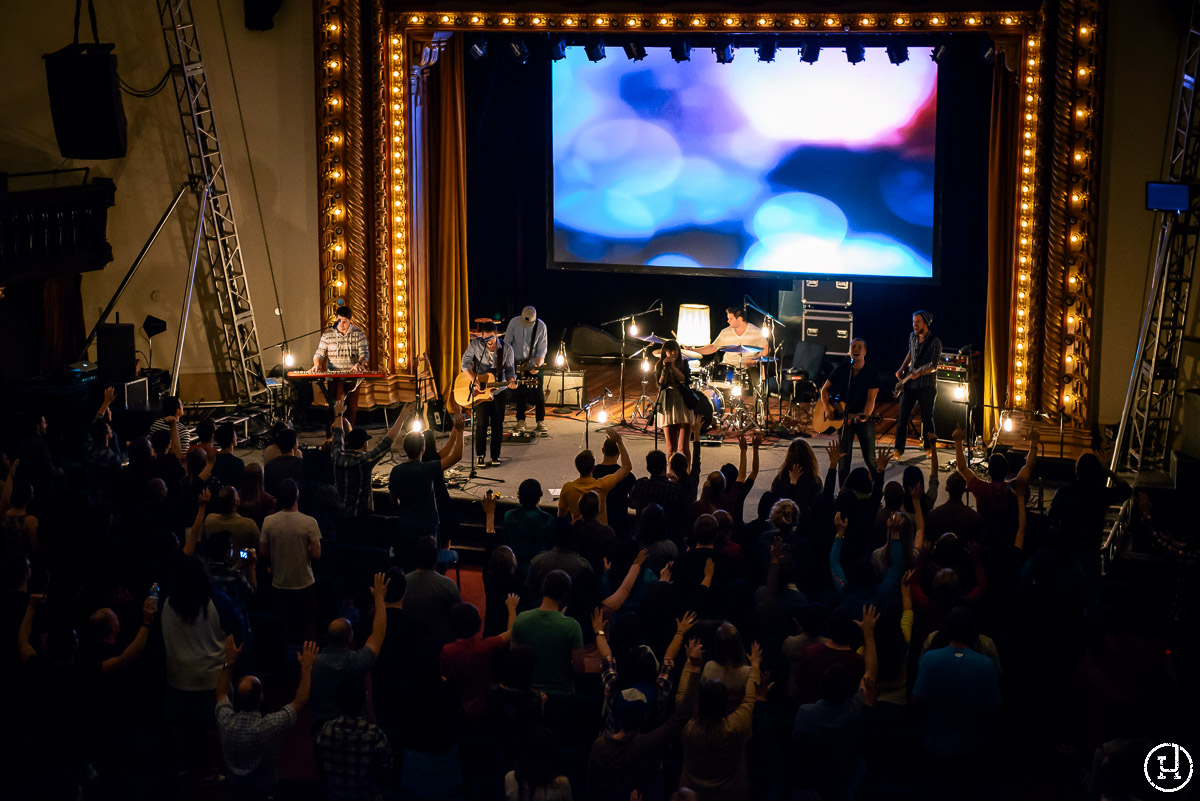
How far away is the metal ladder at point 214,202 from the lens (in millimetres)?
12516

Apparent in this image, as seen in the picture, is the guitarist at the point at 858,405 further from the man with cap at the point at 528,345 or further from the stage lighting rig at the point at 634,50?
the stage lighting rig at the point at 634,50

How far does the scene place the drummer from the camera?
12451mm

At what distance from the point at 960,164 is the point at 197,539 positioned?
10.3 m

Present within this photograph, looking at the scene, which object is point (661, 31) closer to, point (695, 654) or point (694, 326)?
point (694, 326)

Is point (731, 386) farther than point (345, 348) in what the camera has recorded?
Yes

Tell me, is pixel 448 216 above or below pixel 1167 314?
above

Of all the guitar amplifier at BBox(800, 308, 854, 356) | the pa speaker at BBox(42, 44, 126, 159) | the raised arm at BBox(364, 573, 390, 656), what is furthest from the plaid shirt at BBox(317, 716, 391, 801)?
the guitar amplifier at BBox(800, 308, 854, 356)

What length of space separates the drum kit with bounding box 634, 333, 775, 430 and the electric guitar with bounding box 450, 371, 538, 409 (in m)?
1.91

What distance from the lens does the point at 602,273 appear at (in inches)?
627

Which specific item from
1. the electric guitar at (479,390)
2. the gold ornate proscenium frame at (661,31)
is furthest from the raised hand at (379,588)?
the gold ornate proscenium frame at (661,31)

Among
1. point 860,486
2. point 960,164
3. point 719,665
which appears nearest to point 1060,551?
point 860,486

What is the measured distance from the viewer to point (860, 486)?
7059mm

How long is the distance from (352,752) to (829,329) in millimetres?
10600

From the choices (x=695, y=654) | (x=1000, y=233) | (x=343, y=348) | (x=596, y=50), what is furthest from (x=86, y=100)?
(x=695, y=654)
